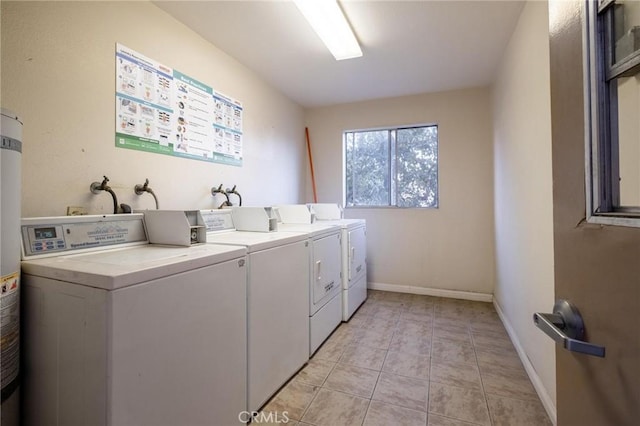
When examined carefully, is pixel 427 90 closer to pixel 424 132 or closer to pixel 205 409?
pixel 424 132

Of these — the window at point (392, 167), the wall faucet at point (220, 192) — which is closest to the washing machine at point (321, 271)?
the wall faucet at point (220, 192)

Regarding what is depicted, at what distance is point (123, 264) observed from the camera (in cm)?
97

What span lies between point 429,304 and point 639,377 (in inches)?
116

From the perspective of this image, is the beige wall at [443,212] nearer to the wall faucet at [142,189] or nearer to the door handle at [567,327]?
the wall faucet at [142,189]

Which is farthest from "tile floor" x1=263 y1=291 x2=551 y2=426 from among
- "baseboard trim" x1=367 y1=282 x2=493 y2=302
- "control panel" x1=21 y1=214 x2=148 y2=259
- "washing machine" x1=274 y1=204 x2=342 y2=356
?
"control panel" x1=21 y1=214 x2=148 y2=259

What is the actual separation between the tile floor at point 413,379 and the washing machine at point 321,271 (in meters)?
0.14

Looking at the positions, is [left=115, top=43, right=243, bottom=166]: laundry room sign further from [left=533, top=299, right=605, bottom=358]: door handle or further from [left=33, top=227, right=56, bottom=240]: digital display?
[left=533, top=299, right=605, bottom=358]: door handle

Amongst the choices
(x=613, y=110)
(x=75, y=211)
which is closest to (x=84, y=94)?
(x=75, y=211)

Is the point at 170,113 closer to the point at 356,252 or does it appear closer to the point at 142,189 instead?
the point at 142,189

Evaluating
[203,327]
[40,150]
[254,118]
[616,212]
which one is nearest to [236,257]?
[203,327]

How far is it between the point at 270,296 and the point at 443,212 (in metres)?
2.56

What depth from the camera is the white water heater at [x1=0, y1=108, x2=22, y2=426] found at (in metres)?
0.89
